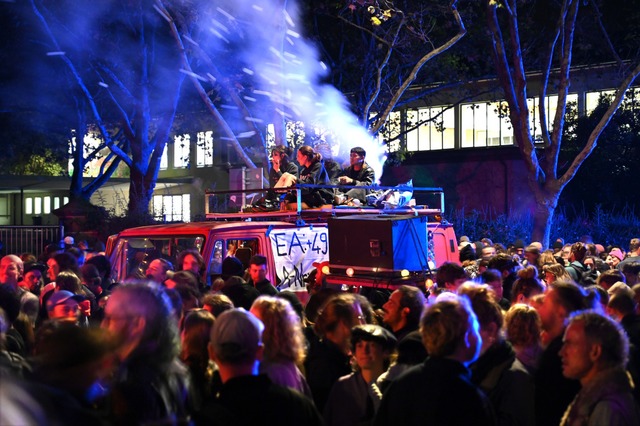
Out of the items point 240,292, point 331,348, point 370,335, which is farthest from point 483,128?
point 370,335

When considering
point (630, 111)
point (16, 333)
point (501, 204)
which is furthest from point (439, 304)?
point (501, 204)

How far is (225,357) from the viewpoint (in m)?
3.84

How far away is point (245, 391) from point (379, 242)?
5.16m

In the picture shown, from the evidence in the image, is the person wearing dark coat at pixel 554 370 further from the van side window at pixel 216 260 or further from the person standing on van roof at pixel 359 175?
the person standing on van roof at pixel 359 175

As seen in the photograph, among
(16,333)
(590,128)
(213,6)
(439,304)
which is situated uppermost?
(213,6)

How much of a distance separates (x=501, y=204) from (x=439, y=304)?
29965 millimetres

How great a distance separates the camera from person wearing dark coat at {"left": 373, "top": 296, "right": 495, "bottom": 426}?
388 centimetres

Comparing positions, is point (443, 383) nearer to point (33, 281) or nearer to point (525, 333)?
point (525, 333)

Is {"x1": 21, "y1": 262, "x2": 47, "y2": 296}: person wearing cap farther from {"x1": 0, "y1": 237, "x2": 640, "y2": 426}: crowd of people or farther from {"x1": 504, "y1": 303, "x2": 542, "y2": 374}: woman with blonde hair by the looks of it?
{"x1": 504, "y1": 303, "x2": 542, "y2": 374}: woman with blonde hair

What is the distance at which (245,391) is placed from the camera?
12.1ft

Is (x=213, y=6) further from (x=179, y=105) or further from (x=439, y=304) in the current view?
(x=439, y=304)

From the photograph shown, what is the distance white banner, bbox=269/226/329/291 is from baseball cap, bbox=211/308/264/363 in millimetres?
5643

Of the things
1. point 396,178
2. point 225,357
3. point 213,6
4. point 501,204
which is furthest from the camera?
point 396,178

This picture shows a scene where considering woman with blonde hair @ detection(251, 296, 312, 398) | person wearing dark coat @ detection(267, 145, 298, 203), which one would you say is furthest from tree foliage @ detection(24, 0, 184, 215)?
woman with blonde hair @ detection(251, 296, 312, 398)
